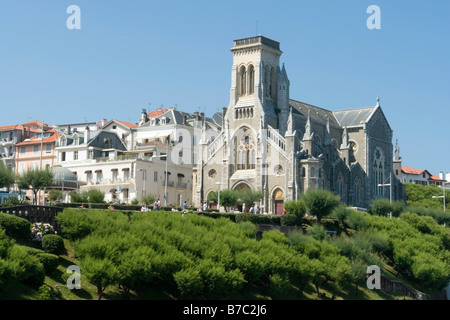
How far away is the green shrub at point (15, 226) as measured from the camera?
1688 inches

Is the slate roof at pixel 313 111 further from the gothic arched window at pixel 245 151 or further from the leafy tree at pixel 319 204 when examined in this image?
the leafy tree at pixel 319 204

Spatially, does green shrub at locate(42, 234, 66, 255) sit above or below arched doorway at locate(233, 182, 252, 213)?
below

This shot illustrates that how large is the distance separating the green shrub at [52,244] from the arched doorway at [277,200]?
42437mm

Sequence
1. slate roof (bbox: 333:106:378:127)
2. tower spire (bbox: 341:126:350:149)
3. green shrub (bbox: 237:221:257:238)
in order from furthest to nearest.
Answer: slate roof (bbox: 333:106:378:127)
tower spire (bbox: 341:126:350:149)
green shrub (bbox: 237:221:257:238)

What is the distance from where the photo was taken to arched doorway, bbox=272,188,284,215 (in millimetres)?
83500

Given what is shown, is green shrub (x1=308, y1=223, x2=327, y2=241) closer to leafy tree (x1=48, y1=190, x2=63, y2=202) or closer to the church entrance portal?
the church entrance portal

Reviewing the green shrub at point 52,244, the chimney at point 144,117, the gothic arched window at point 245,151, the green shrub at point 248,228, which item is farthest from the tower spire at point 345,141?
the green shrub at point 52,244

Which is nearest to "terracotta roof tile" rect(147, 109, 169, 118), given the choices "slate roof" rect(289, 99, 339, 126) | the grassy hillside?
"slate roof" rect(289, 99, 339, 126)

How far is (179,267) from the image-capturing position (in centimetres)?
4441
